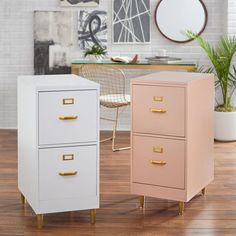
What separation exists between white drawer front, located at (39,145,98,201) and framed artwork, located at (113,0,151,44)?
338 cm

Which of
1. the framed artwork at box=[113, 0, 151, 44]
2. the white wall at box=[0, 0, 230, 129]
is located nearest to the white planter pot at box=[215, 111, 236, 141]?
the white wall at box=[0, 0, 230, 129]

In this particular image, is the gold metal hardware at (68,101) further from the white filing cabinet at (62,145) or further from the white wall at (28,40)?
the white wall at (28,40)

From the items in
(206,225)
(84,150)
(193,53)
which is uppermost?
(193,53)

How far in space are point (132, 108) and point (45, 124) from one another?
0.69m

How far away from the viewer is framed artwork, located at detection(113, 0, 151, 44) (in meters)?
7.64

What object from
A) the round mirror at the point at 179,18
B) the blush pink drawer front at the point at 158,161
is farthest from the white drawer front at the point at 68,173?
the round mirror at the point at 179,18

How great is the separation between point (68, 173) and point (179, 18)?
3.60 meters

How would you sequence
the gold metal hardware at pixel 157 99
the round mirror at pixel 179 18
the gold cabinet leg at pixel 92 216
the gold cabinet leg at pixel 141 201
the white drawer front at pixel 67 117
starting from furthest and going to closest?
the round mirror at pixel 179 18 → the gold cabinet leg at pixel 141 201 → the gold metal hardware at pixel 157 99 → the gold cabinet leg at pixel 92 216 → the white drawer front at pixel 67 117

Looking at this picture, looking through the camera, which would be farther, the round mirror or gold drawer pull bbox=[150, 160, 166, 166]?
the round mirror

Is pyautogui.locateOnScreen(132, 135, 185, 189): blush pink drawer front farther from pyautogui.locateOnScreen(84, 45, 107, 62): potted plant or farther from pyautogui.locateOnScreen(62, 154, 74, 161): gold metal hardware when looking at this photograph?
pyautogui.locateOnScreen(84, 45, 107, 62): potted plant

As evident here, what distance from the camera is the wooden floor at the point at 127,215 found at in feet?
14.4

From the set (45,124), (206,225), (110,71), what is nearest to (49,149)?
(45,124)

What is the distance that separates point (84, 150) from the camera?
175 inches

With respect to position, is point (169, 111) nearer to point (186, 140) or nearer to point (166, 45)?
point (186, 140)
